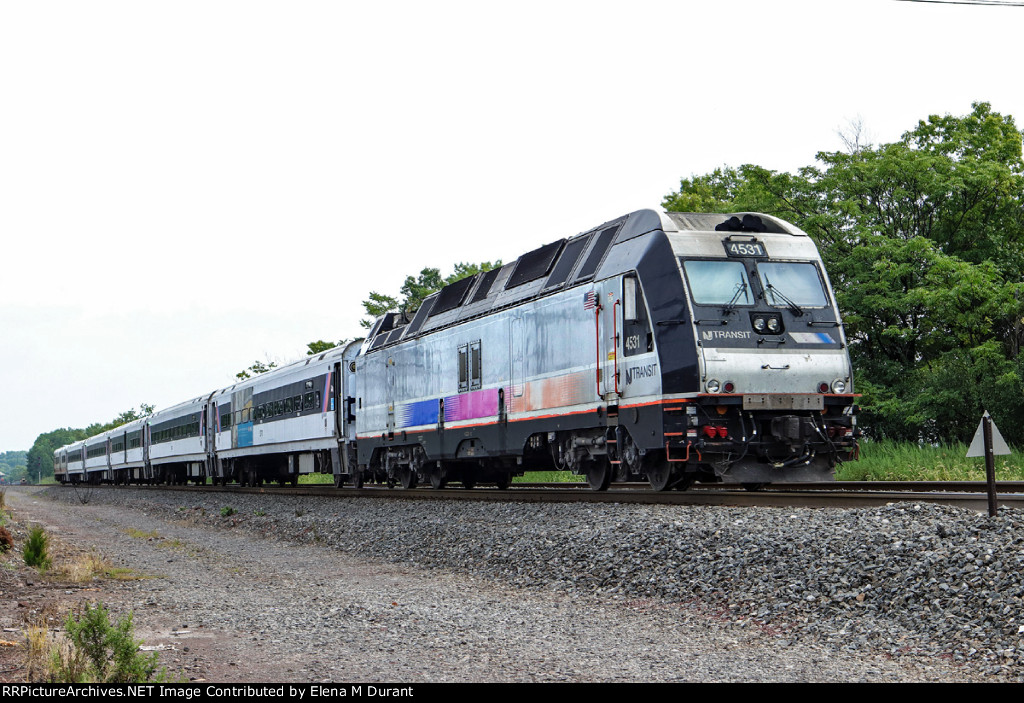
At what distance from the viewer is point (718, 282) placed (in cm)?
1294

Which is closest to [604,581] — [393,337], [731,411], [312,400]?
[731,411]

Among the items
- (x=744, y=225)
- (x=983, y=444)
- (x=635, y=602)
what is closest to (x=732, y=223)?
(x=744, y=225)

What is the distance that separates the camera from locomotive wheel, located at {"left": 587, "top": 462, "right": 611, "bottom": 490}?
14836 millimetres

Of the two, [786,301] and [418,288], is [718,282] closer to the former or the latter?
[786,301]

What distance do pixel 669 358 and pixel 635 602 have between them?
12.8ft

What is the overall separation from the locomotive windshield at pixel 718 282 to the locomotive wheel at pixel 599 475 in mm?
3324

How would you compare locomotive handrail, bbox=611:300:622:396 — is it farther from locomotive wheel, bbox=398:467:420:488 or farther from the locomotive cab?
locomotive wheel, bbox=398:467:420:488

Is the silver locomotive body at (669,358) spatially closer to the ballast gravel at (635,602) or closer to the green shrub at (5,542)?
the ballast gravel at (635,602)

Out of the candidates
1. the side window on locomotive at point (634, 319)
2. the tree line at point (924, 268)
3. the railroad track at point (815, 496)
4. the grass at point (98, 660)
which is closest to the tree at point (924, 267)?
the tree line at point (924, 268)

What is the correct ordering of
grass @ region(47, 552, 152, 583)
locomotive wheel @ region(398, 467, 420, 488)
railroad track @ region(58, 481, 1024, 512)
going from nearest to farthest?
railroad track @ region(58, 481, 1024, 512), grass @ region(47, 552, 152, 583), locomotive wheel @ region(398, 467, 420, 488)

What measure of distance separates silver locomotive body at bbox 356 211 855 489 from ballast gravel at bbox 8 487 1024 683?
1.13 meters

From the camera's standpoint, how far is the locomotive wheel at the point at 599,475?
14.8m

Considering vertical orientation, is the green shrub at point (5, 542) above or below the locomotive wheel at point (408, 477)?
below

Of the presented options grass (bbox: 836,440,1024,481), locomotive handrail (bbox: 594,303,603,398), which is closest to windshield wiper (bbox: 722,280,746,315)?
locomotive handrail (bbox: 594,303,603,398)
